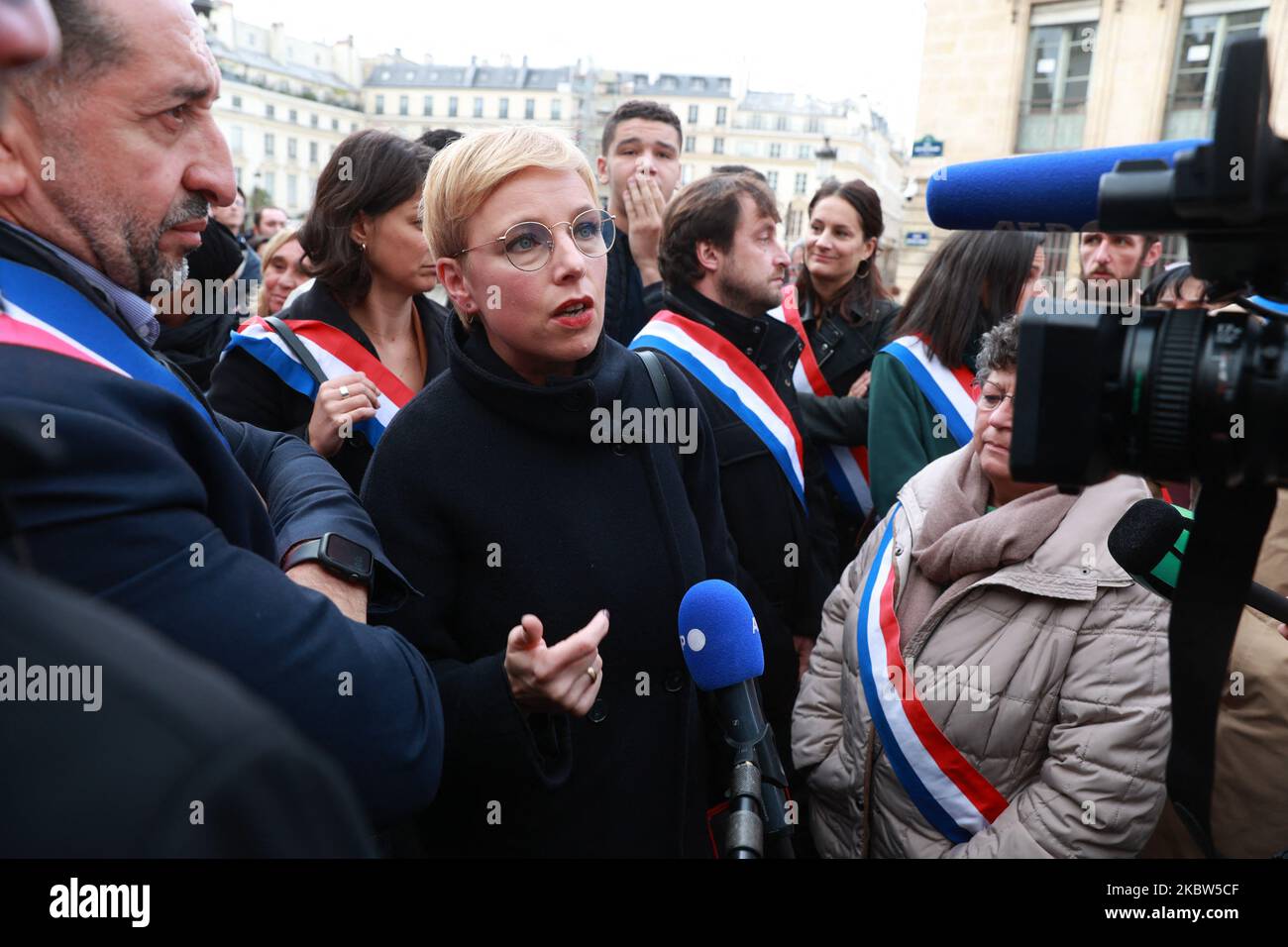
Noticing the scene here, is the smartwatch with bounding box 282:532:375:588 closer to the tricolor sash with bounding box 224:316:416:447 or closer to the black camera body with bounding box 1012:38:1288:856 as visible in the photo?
the black camera body with bounding box 1012:38:1288:856

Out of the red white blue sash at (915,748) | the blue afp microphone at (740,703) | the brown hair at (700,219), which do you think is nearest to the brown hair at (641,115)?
the brown hair at (700,219)

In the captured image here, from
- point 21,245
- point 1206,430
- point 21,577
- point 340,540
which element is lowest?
point 340,540

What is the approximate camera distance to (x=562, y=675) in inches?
65.9

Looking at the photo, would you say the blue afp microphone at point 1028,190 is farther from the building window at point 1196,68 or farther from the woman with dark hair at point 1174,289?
the building window at point 1196,68

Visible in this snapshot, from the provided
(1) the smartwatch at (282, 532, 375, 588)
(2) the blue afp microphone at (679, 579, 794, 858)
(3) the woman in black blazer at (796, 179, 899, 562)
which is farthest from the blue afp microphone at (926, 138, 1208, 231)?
(3) the woman in black blazer at (796, 179, 899, 562)

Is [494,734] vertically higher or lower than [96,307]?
lower

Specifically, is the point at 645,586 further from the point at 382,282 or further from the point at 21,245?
the point at 382,282

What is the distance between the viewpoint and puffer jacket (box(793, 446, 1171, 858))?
2135mm

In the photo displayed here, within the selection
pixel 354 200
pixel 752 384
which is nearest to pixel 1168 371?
pixel 752 384

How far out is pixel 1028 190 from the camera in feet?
4.34

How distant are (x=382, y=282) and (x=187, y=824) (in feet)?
8.87

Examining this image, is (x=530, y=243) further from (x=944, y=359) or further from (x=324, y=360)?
(x=944, y=359)

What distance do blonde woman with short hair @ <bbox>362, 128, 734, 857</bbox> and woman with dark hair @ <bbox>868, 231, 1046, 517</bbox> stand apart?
160 centimetres
